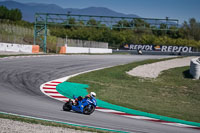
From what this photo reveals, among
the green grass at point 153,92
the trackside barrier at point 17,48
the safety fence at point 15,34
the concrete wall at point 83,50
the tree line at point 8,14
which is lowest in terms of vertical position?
the green grass at point 153,92

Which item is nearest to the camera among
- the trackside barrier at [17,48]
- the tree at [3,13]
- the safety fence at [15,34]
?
the trackside barrier at [17,48]

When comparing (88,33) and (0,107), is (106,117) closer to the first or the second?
(0,107)

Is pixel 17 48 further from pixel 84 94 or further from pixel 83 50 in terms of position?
pixel 84 94

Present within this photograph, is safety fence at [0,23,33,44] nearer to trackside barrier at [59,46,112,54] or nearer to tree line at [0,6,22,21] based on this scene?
trackside barrier at [59,46,112,54]

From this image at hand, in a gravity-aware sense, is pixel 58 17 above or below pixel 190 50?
above

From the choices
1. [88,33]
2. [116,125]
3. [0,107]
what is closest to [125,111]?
[116,125]

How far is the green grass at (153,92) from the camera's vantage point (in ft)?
41.7

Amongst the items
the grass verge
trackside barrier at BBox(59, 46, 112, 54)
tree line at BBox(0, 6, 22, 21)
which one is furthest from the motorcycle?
tree line at BBox(0, 6, 22, 21)

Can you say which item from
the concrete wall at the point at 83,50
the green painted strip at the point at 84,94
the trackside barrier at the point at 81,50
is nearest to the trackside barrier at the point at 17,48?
the trackside barrier at the point at 81,50

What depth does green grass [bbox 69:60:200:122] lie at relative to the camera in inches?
500

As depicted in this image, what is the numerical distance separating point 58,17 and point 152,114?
1735 inches

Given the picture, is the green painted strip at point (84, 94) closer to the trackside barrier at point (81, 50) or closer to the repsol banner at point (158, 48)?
the trackside barrier at point (81, 50)

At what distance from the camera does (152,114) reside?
11500 mm

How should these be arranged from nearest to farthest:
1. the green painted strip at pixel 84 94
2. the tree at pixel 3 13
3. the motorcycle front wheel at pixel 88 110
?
the motorcycle front wheel at pixel 88 110 < the green painted strip at pixel 84 94 < the tree at pixel 3 13
